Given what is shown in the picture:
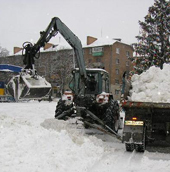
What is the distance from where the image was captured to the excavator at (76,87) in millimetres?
8203

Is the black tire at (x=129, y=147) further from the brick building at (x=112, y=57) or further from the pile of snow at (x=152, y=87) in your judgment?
the brick building at (x=112, y=57)

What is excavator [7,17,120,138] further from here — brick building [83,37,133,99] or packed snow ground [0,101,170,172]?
brick building [83,37,133,99]

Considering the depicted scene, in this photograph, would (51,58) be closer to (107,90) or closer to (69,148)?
(107,90)

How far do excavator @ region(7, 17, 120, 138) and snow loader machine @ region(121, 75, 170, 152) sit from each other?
4.39ft

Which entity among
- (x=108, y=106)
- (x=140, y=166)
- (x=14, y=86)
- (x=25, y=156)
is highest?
(x=14, y=86)

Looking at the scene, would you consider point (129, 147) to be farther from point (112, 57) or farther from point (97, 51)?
point (97, 51)

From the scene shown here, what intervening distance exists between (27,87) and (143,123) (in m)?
3.60

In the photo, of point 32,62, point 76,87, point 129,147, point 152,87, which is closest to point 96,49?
point 76,87

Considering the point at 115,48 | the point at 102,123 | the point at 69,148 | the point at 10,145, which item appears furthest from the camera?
the point at 115,48

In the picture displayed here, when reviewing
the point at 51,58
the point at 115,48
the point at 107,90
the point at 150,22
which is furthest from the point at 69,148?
the point at 115,48

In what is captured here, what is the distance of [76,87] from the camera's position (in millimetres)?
10477

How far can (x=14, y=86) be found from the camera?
8172mm

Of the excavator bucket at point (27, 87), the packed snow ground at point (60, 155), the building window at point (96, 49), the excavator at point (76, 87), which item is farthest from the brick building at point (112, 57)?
the packed snow ground at point (60, 155)

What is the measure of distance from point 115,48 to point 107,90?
40.5 m
